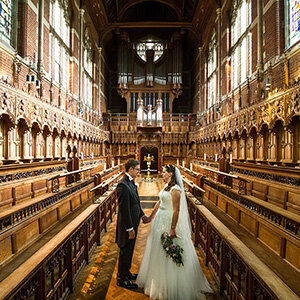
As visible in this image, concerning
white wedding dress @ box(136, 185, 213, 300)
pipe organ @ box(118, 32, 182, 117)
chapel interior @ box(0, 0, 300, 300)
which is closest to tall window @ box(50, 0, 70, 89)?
chapel interior @ box(0, 0, 300, 300)

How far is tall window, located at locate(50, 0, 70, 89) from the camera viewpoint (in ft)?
35.3

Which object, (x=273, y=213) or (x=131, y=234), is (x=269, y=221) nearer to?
(x=273, y=213)

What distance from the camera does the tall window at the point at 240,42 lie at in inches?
416

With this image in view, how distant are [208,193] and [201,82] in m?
13.3

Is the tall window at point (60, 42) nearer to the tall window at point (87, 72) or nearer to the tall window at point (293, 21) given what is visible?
the tall window at point (87, 72)

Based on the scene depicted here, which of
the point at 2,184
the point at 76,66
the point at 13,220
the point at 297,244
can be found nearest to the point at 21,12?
the point at 76,66

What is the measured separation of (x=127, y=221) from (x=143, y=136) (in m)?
17.3

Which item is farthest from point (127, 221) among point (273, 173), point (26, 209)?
point (273, 173)

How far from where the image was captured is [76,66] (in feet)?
44.7

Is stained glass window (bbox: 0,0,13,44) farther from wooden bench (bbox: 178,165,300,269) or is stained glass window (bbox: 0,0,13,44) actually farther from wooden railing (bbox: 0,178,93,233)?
wooden bench (bbox: 178,165,300,269)

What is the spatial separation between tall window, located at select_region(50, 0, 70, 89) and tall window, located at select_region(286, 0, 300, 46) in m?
10.2

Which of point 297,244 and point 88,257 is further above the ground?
point 297,244

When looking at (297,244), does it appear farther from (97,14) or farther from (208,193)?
(97,14)

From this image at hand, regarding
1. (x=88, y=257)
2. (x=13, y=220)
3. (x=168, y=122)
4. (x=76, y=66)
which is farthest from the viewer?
(x=168, y=122)
